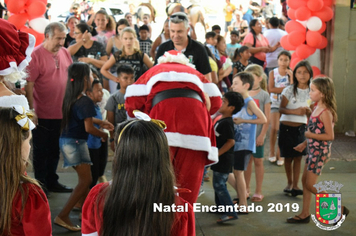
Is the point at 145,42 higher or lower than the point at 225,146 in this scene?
higher

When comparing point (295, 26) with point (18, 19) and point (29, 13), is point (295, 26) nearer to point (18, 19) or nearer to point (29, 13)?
point (29, 13)

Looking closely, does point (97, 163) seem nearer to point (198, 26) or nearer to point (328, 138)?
point (328, 138)

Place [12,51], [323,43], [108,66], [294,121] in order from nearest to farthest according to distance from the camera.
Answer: [12,51], [294,121], [108,66], [323,43]

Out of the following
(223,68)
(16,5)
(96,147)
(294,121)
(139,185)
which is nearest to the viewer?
(139,185)

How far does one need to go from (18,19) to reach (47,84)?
1711mm

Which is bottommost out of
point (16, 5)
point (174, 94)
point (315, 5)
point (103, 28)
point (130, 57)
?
point (174, 94)

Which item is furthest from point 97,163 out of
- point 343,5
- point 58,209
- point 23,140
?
point 343,5

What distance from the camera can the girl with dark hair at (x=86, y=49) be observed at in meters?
6.84

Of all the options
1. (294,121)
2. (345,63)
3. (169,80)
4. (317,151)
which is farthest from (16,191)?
(345,63)

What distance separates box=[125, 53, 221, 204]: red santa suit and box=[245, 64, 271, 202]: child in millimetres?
1411

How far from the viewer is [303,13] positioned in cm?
714

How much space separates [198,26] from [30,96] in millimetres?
4457

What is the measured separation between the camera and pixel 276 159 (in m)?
6.27

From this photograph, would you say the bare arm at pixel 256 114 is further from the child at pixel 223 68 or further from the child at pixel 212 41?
the child at pixel 212 41
